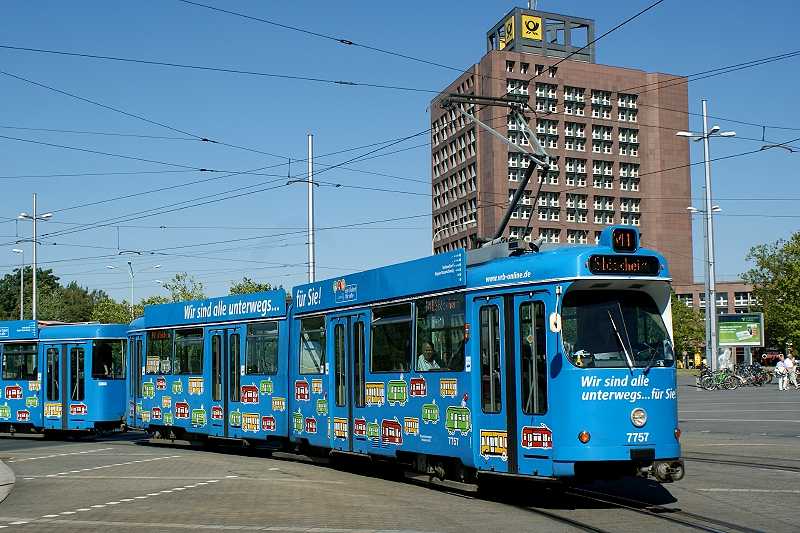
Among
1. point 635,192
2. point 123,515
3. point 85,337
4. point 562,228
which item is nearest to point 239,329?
point 85,337

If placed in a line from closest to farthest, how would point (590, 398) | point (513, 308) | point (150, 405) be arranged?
point (590, 398) < point (513, 308) < point (150, 405)

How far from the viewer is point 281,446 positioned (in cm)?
2130

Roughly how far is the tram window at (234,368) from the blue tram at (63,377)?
6.71 metres

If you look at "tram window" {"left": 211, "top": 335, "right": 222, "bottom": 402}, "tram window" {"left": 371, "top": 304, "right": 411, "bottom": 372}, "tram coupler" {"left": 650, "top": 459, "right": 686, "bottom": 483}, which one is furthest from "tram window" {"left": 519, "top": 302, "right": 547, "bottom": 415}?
"tram window" {"left": 211, "top": 335, "right": 222, "bottom": 402}

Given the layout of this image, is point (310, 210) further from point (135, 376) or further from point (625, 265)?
point (625, 265)

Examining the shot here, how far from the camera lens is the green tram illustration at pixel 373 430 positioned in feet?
53.5

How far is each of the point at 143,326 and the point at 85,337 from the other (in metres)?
3.33

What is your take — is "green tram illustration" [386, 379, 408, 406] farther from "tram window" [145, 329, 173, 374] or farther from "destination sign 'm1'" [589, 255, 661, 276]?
"tram window" [145, 329, 173, 374]

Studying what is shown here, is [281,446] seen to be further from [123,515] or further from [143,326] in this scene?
[123,515]

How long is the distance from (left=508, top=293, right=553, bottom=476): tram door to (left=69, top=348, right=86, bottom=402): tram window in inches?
725

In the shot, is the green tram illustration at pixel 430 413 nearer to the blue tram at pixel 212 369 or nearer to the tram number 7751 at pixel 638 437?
the tram number 7751 at pixel 638 437

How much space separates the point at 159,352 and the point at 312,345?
7.51m

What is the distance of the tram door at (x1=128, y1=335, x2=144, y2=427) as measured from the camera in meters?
25.9

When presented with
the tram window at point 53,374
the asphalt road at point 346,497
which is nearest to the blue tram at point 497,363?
→ the asphalt road at point 346,497
